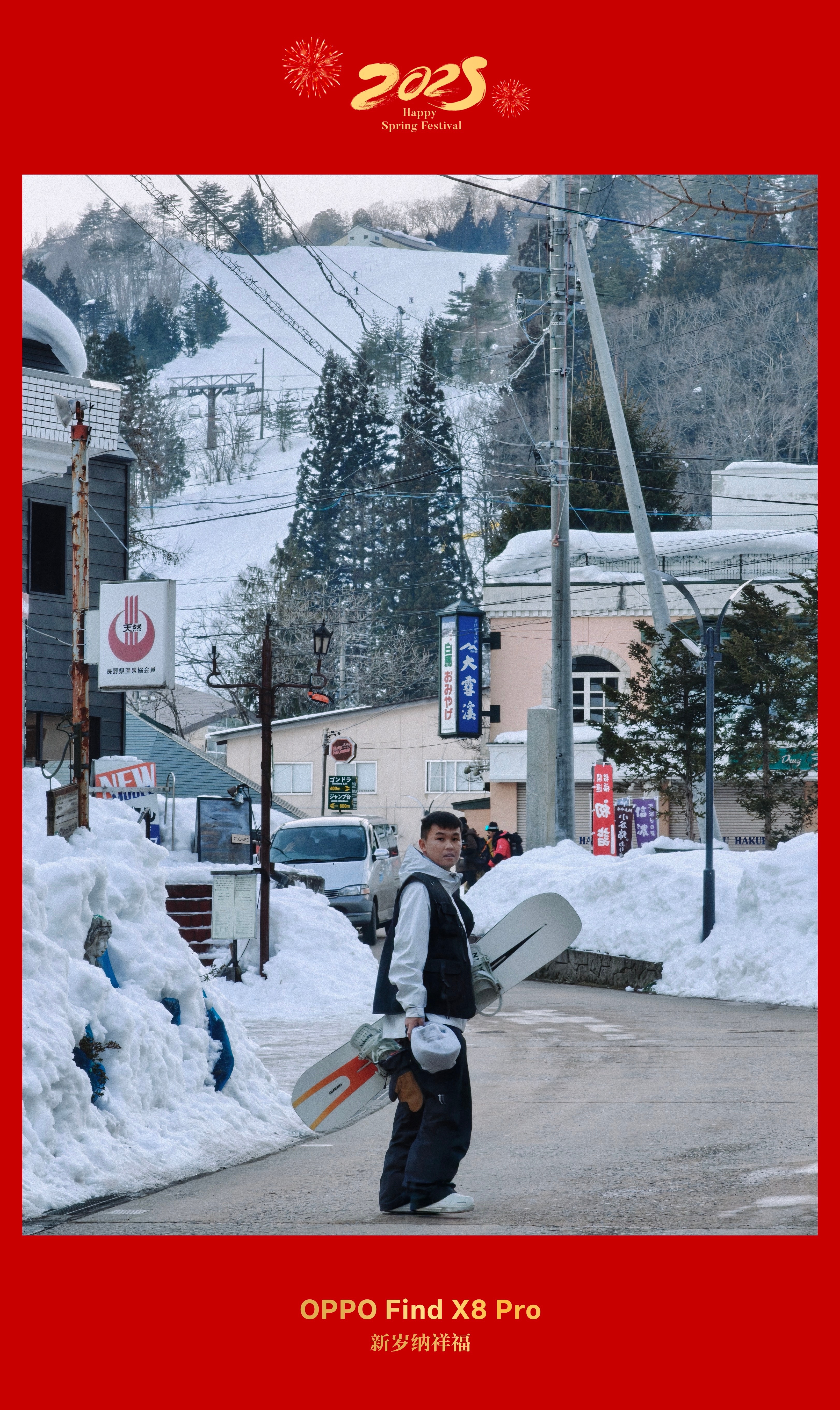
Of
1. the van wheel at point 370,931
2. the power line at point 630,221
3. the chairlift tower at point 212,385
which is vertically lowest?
the van wheel at point 370,931

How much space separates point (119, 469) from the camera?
2506cm

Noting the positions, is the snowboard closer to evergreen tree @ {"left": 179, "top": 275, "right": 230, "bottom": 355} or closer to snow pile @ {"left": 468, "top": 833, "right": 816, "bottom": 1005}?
snow pile @ {"left": 468, "top": 833, "right": 816, "bottom": 1005}

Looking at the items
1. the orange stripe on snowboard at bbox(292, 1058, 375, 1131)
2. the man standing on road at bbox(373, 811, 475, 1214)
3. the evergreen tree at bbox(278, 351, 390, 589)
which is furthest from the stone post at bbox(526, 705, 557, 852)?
the evergreen tree at bbox(278, 351, 390, 589)

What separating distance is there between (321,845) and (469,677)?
7848mm

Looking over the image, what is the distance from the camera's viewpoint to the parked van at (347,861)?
974 inches

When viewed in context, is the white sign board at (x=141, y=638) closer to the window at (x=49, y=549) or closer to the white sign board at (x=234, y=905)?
the white sign board at (x=234, y=905)

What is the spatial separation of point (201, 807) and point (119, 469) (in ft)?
19.9

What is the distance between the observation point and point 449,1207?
6277 millimetres

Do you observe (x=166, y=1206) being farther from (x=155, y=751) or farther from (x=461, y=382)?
(x=461, y=382)

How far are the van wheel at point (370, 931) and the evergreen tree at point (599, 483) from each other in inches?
960

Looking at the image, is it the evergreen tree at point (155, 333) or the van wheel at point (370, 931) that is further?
the evergreen tree at point (155, 333)

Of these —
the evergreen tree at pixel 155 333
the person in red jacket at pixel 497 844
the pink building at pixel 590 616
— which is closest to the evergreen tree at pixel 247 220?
the person in red jacket at pixel 497 844

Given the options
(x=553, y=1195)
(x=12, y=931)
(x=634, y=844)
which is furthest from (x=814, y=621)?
(x=12, y=931)

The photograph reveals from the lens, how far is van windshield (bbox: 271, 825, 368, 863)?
83.2 feet
